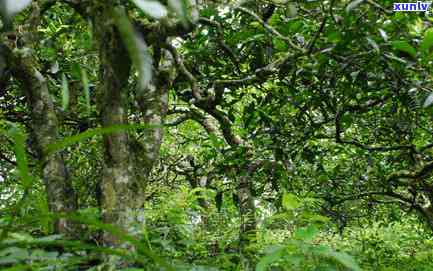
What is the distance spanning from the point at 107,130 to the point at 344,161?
3836mm

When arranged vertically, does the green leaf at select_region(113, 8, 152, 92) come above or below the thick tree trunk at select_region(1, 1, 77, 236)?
below

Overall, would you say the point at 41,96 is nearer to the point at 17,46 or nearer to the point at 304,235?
the point at 17,46

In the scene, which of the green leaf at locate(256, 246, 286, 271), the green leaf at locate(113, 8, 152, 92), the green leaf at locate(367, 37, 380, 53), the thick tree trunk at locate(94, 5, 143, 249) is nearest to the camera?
the green leaf at locate(113, 8, 152, 92)

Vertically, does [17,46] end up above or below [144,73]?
above

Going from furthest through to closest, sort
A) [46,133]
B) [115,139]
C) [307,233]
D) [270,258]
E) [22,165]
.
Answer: [46,133] → [115,139] → [307,233] → [270,258] → [22,165]

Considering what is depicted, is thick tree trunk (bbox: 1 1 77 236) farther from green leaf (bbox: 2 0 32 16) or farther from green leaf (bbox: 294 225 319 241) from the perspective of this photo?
green leaf (bbox: 2 0 32 16)

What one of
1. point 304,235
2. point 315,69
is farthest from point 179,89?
point 304,235

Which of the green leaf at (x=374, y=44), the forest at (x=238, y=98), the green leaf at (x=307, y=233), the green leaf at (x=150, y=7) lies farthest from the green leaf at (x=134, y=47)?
the green leaf at (x=374, y=44)

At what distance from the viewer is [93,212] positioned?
7.31ft

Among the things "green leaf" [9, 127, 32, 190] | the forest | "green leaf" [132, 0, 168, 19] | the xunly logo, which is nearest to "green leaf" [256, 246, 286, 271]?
the forest

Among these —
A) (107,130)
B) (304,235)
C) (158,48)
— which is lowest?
(304,235)

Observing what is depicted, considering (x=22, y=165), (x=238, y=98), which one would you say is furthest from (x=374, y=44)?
(x=22, y=165)

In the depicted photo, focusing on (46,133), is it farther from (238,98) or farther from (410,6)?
(410,6)

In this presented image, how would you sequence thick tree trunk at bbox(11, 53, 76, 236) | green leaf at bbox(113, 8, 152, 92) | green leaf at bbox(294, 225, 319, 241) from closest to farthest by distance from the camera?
green leaf at bbox(113, 8, 152, 92)
green leaf at bbox(294, 225, 319, 241)
thick tree trunk at bbox(11, 53, 76, 236)
